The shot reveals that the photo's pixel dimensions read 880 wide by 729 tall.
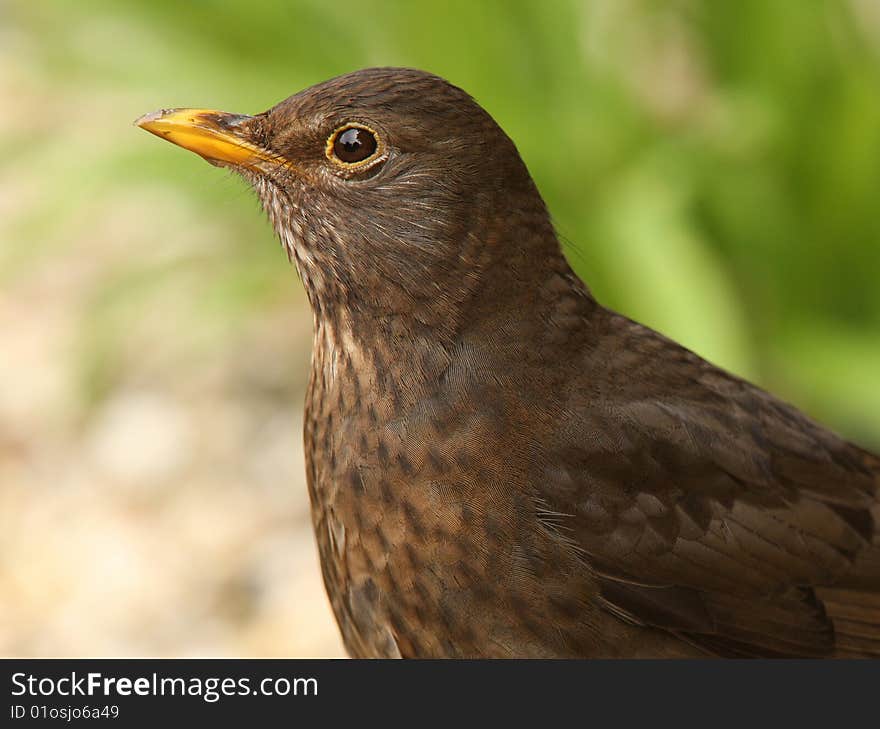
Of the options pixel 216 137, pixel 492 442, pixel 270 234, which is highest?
pixel 270 234

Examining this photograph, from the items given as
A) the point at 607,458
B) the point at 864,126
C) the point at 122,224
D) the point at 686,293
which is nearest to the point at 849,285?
the point at 864,126

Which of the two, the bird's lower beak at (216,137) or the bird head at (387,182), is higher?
the bird's lower beak at (216,137)

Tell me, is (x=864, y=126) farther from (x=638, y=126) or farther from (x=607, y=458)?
(x=607, y=458)

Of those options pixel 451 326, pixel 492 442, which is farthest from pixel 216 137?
pixel 492 442

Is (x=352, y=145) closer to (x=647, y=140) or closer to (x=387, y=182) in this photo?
(x=387, y=182)

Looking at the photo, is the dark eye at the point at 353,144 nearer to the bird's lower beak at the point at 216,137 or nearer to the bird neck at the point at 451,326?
the bird's lower beak at the point at 216,137

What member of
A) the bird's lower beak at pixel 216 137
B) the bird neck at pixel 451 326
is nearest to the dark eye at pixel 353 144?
the bird's lower beak at pixel 216 137

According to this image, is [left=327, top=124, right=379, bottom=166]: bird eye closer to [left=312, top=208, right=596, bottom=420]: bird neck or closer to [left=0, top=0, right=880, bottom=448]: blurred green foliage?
[left=312, top=208, right=596, bottom=420]: bird neck
